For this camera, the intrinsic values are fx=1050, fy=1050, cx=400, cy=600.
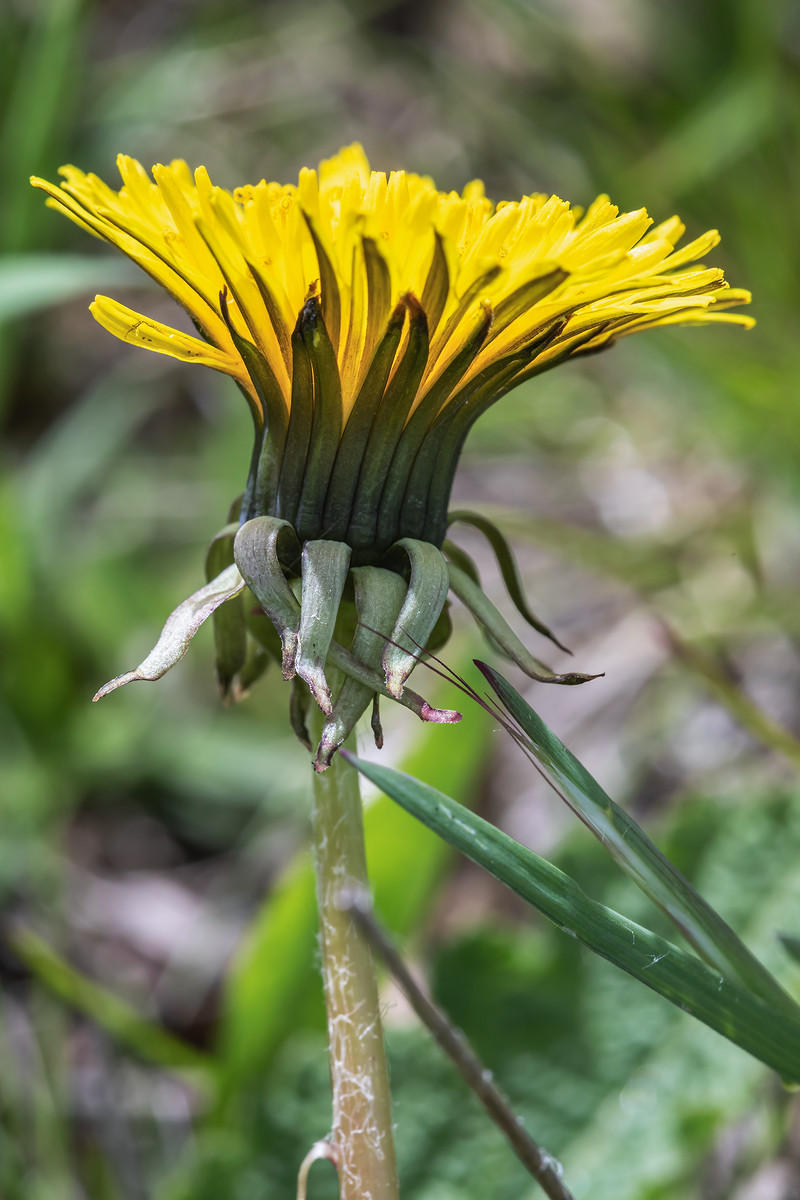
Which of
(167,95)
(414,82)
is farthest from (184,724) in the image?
(414,82)

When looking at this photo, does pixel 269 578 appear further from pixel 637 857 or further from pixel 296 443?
pixel 637 857

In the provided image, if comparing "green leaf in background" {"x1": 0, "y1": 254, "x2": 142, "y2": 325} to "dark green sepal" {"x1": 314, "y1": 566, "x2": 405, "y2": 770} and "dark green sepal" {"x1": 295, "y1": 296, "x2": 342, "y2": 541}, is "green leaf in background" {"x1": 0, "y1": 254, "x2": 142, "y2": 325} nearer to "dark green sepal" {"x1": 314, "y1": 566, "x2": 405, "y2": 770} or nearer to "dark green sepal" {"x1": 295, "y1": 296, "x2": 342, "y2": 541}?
"dark green sepal" {"x1": 295, "y1": 296, "x2": 342, "y2": 541}

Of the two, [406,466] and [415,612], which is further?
[406,466]

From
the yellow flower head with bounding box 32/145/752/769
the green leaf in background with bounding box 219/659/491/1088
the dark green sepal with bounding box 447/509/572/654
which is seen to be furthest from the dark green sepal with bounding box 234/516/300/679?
the green leaf in background with bounding box 219/659/491/1088

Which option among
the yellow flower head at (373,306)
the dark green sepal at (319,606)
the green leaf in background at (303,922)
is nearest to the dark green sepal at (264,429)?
the yellow flower head at (373,306)

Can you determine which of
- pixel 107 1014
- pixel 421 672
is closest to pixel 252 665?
pixel 107 1014
